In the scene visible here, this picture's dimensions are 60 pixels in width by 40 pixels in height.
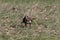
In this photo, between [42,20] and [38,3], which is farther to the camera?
[38,3]

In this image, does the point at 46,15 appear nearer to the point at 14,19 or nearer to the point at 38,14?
the point at 38,14

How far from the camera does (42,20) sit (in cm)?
729

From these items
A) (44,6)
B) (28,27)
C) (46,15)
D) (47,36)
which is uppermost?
(44,6)

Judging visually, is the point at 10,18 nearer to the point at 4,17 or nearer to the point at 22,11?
the point at 4,17

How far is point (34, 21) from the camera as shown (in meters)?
7.16

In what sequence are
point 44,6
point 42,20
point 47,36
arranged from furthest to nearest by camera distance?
point 44,6, point 42,20, point 47,36

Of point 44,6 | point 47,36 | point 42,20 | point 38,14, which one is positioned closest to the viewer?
point 47,36

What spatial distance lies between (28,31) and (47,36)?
1.85 feet

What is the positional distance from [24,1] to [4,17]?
1676mm

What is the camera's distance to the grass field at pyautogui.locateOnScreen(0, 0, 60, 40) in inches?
255

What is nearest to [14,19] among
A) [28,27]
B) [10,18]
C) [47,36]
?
[10,18]

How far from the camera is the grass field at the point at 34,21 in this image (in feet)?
21.2

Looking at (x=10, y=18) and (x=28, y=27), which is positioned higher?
(x=10, y=18)

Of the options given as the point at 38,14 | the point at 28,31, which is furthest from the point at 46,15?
the point at 28,31
